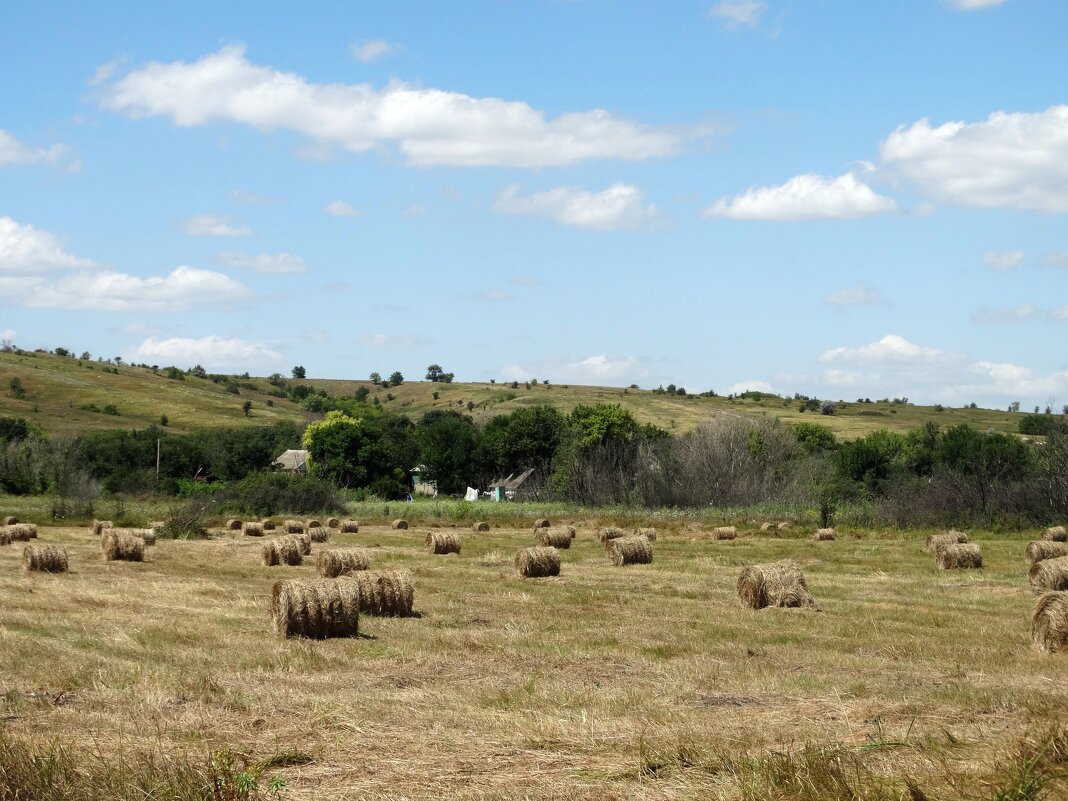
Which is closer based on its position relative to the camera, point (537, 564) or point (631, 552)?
point (537, 564)

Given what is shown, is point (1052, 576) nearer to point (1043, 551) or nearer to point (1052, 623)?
point (1052, 623)

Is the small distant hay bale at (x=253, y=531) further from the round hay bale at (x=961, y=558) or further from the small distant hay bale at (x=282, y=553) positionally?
the round hay bale at (x=961, y=558)

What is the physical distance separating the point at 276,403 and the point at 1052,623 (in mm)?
154150

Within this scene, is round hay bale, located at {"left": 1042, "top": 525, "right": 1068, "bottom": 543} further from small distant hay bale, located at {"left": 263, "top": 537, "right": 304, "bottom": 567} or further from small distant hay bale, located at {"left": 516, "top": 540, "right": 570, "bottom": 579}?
small distant hay bale, located at {"left": 263, "top": 537, "right": 304, "bottom": 567}

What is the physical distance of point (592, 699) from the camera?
34.9 ft

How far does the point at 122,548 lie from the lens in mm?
28344

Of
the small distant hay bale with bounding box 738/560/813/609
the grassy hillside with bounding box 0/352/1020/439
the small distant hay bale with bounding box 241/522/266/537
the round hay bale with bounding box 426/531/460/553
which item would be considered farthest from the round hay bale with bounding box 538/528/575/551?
the grassy hillside with bounding box 0/352/1020/439

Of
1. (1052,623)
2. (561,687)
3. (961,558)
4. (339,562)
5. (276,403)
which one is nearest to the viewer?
(561,687)

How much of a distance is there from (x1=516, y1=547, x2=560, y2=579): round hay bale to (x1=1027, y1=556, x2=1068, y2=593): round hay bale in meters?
9.93

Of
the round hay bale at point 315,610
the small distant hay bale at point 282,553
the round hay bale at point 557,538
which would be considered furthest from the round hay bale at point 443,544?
the round hay bale at point 315,610

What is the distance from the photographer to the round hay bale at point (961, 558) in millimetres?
27391

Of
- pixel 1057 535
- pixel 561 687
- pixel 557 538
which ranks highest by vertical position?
pixel 1057 535

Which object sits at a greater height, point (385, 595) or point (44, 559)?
point (385, 595)

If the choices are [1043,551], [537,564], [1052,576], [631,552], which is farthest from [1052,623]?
[631,552]
